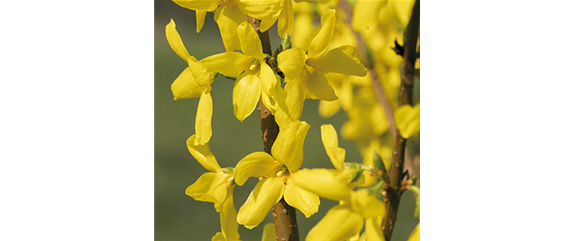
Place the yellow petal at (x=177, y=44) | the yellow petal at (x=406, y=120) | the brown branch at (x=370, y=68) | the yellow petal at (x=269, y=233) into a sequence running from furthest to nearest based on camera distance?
the brown branch at (x=370, y=68) < the yellow petal at (x=269, y=233) < the yellow petal at (x=177, y=44) < the yellow petal at (x=406, y=120)

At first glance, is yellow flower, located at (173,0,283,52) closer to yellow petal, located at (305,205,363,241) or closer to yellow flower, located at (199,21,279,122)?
yellow flower, located at (199,21,279,122)

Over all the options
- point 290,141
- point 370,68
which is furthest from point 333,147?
point 370,68

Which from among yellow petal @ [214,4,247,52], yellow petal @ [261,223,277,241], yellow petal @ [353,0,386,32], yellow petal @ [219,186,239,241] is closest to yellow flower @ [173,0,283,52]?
yellow petal @ [214,4,247,52]

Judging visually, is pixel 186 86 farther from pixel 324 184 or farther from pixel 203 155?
pixel 324 184

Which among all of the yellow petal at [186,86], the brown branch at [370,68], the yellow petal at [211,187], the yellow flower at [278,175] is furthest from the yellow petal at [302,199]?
the brown branch at [370,68]

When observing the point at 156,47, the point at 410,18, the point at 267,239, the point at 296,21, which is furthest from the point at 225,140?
the point at 410,18

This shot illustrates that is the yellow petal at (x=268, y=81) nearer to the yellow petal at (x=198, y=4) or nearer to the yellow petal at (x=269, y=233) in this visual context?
the yellow petal at (x=198, y=4)
